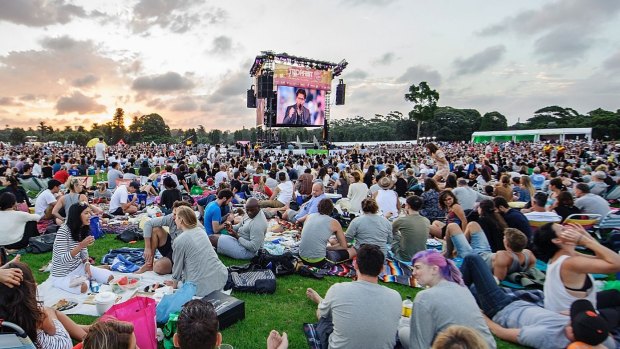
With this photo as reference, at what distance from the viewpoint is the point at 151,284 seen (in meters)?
4.88

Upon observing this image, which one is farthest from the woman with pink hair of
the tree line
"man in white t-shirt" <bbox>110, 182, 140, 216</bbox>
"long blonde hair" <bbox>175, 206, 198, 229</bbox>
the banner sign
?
the tree line

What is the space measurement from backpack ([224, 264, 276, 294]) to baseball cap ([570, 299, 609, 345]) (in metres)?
3.37

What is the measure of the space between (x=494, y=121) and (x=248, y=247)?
252ft

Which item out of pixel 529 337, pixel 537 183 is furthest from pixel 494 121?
pixel 529 337

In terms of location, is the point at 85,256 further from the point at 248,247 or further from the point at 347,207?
the point at 347,207

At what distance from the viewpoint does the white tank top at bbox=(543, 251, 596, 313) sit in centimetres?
331

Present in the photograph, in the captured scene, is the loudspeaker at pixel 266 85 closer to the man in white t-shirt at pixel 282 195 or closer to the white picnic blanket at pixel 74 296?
the man in white t-shirt at pixel 282 195

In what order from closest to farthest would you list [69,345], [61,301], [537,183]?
1. [69,345]
2. [61,301]
3. [537,183]

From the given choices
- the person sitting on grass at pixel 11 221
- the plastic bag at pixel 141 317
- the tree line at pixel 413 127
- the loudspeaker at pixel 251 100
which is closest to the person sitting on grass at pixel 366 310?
the plastic bag at pixel 141 317

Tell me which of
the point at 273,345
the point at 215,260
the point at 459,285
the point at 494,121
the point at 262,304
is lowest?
the point at 262,304

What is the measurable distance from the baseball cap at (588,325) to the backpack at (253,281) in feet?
11.1

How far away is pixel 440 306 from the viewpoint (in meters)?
2.65

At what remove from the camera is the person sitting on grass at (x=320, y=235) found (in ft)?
18.0

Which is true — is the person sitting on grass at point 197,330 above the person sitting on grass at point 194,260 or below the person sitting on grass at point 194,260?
above
